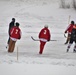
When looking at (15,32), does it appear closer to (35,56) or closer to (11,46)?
(11,46)

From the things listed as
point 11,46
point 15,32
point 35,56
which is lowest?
point 35,56

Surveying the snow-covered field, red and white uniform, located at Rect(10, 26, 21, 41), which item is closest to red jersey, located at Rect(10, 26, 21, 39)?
red and white uniform, located at Rect(10, 26, 21, 41)

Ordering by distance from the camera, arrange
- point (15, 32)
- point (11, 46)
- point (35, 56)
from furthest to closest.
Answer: point (11, 46), point (15, 32), point (35, 56)

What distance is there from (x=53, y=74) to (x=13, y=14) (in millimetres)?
29036

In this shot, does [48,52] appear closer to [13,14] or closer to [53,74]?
[53,74]

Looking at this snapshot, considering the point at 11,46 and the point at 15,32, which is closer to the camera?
the point at 15,32

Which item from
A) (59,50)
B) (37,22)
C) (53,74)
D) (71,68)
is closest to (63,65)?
(71,68)

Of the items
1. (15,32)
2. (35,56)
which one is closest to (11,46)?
(15,32)

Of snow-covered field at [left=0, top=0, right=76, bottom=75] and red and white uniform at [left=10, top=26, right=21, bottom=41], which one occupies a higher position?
red and white uniform at [left=10, top=26, right=21, bottom=41]

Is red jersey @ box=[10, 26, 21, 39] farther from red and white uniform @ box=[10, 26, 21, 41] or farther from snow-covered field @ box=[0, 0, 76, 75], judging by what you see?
snow-covered field @ box=[0, 0, 76, 75]

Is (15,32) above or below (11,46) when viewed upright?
above

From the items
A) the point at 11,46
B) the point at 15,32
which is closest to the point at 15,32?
the point at 15,32

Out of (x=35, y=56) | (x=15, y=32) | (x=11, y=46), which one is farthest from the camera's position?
(x=11, y=46)

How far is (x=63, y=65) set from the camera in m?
15.3
